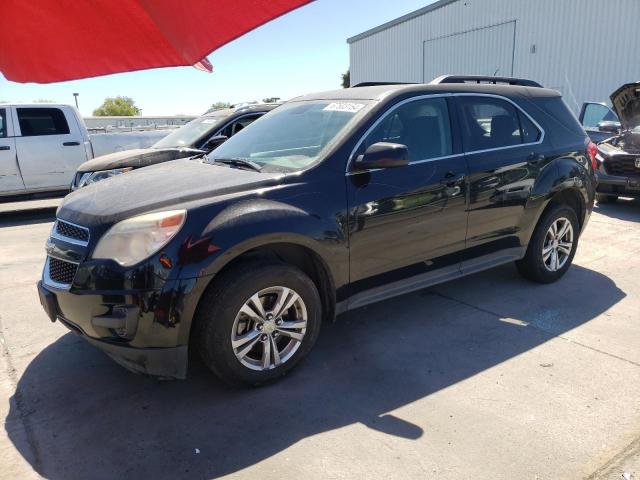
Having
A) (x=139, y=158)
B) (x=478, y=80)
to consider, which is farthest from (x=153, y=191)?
(x=139, y=158)

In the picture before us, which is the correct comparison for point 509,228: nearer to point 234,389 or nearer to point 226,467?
point 234,389

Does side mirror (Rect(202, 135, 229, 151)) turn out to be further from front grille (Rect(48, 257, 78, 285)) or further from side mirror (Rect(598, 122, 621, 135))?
side mirror (Rect(598, 122, 621, 135))

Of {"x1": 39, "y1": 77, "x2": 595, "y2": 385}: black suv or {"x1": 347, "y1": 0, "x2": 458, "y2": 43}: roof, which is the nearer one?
{"x1": 39, "y1": 77, "x2": 595, "y2": 385}: black suv

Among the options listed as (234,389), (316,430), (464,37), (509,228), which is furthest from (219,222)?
(464,37)

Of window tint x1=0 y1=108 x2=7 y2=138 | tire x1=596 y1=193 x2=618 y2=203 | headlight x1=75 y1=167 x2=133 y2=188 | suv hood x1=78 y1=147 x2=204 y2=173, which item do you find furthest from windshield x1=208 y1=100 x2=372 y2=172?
tire x1=596 y1=193 x2=618 y2=203

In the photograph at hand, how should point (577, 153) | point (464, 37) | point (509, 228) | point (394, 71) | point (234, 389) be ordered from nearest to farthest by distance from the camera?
point (234, 389) → point (509, 228) → point (577, 153) → point (464, 37) → point (394, 71)

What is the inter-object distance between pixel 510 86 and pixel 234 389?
3.56 meters

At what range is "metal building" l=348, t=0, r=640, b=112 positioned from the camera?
17656 mm

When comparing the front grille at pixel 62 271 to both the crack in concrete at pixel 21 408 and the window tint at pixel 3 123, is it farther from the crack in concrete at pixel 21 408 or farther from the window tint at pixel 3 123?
the window tint at pixel 3 123

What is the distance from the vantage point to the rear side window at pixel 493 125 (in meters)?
4.25

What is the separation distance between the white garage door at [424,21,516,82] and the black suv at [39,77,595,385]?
62.3 feet

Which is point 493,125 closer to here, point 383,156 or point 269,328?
point 383,156

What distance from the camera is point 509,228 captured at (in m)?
4.54

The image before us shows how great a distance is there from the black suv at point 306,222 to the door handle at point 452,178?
0.02 m
